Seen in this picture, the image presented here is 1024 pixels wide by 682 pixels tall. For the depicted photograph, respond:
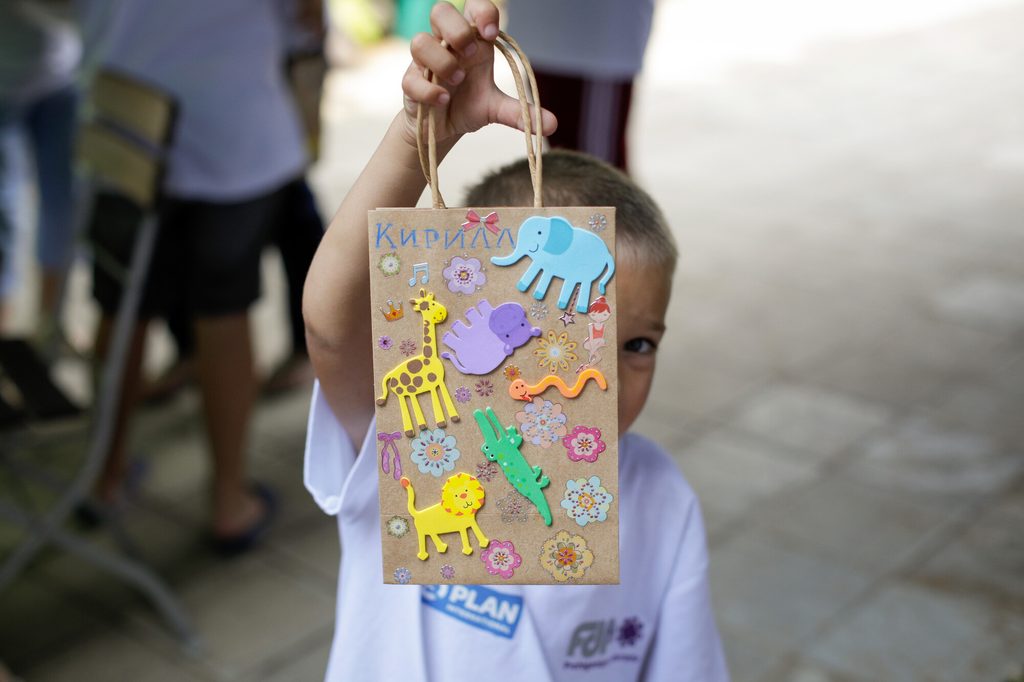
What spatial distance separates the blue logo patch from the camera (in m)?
1.24

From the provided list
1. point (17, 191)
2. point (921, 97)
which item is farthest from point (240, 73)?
point (921, 97)

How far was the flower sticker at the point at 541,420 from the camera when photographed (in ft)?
3.11

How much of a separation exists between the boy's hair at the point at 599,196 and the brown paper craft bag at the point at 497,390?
233 millimetres

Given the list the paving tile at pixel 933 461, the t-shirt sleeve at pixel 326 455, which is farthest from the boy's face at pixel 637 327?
the paving tile at pixel 933 461

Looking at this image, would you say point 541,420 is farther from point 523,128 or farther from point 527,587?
point 527,587

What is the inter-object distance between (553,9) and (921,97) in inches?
226

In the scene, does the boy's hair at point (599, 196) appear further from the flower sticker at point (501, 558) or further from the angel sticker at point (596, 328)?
the flower sticker at point (501, 558)

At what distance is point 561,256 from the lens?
918 mm

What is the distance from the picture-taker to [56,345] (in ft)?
9.85

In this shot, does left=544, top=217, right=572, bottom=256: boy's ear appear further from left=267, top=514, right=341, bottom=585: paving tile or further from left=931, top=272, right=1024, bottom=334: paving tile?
left=931, top=272, right=1024, bottom=334: paving tile

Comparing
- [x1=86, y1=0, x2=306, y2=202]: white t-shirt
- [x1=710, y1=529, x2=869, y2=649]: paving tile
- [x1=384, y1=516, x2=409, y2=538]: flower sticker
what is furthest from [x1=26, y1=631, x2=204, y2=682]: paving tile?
[x1=384, y1=516, x2=409, y2=538]: flower sticker

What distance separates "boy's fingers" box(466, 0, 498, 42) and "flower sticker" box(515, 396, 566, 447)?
32 centimetres

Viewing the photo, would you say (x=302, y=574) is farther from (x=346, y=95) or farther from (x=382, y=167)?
(x=346, y=95)

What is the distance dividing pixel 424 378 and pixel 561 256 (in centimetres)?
16
